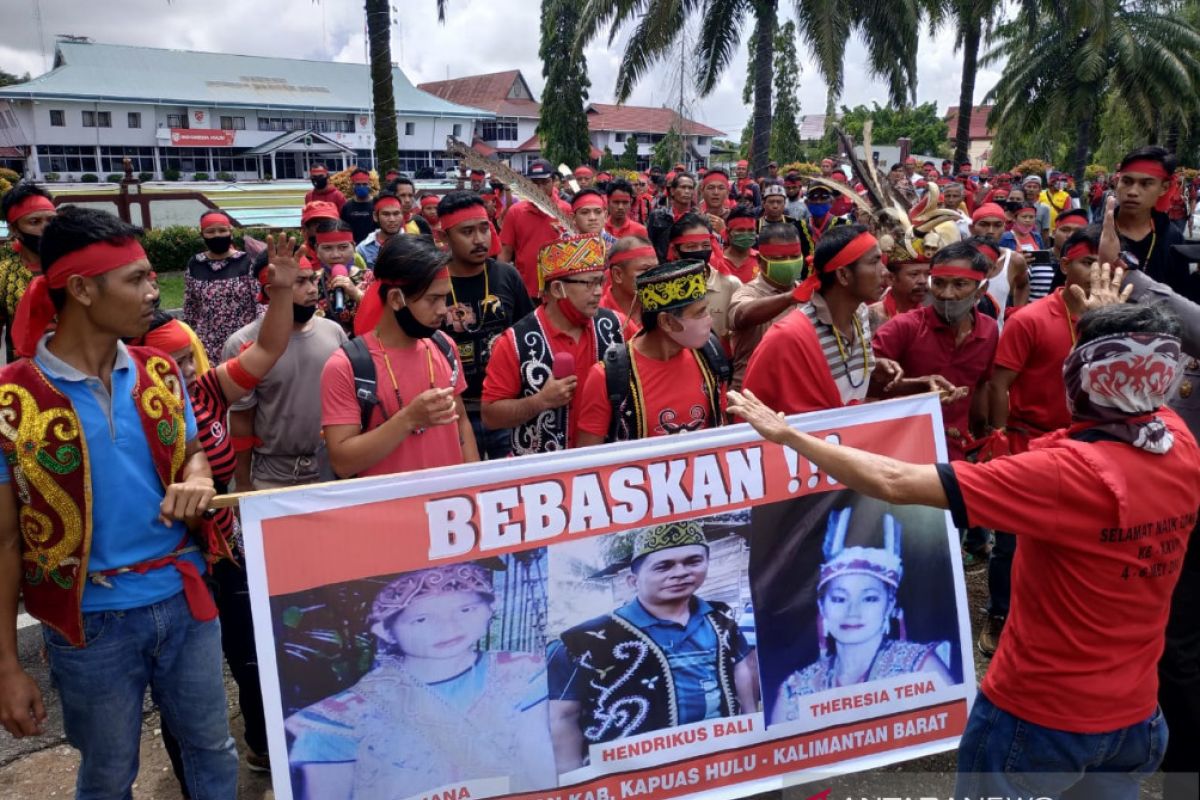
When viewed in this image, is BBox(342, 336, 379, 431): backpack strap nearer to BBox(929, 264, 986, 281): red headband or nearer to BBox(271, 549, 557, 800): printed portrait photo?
BBox(271, 549, 557, 800): printed portrait photo

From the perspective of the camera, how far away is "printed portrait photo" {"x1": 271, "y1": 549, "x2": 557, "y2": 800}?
2.73 meters

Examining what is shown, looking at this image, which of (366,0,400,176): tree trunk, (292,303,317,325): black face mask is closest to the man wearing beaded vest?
(292,303,317,325): black face mask

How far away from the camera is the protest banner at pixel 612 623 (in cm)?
275

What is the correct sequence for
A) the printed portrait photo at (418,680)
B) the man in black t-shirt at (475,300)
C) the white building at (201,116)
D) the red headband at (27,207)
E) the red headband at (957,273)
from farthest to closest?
1. the white building at (201,116)
2. the red headband at (27,207)
3. the man in black t-shirt at (475,300)
4. the red headband at (957,273)
5. the printed portrait photo at (418,680)

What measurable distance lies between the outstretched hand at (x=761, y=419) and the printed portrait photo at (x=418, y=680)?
0.89 m

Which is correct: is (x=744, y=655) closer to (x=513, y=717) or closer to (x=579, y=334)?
(x=513, y=717)

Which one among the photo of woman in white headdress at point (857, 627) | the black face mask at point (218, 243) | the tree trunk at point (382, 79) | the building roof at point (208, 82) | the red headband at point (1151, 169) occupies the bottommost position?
the photo of woman in white headdress at point (857, 627)

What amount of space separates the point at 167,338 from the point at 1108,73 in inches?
1260

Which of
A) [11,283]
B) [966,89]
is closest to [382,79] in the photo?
[11,283]

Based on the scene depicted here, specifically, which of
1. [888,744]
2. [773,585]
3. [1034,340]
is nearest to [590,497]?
[773,585]

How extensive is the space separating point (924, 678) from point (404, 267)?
2.54 meters

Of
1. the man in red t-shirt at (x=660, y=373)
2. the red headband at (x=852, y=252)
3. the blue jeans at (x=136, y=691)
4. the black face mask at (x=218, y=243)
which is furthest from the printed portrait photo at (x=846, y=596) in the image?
the black face mask at (x=218, y=243)

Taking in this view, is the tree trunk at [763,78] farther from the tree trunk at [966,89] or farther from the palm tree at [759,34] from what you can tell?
the tree trunk at [966,89]

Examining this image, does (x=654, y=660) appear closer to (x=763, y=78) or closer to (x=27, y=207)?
(x=27, y=207)
